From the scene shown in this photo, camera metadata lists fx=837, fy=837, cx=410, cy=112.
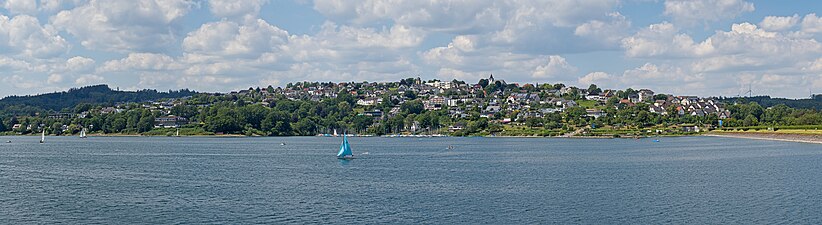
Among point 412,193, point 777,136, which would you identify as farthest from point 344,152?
point 777,136

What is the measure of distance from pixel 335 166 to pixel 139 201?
32.5 meters

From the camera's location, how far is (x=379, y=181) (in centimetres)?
6181

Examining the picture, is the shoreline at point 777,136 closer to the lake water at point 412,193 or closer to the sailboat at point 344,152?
the lake water at point 412,193

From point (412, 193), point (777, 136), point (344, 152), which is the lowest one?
point (412, 193)

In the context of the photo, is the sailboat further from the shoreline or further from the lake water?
the shoreline

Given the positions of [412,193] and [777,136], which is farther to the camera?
[777,136]

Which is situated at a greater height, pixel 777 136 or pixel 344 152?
pixel 777 136

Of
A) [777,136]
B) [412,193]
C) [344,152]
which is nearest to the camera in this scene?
[412,193]

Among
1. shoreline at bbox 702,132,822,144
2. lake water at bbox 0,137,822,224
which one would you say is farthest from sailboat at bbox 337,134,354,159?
shoreline at bbox 702,132,822,144

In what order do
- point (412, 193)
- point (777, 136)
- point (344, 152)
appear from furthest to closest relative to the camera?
point (777, 136)
point (344, 152)
point (412, 193)

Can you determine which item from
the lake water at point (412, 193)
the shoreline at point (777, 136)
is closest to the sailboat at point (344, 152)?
the lake water at point (412, 193)

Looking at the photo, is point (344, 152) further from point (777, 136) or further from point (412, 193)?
point (777, 136)

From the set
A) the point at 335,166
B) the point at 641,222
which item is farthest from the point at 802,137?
the point at 641,222

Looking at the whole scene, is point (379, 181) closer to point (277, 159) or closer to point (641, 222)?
point (641, 222)
